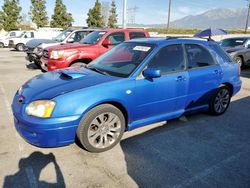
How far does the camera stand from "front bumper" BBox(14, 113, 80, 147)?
3311 mm

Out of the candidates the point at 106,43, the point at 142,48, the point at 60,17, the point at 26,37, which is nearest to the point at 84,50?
the point at 106,43

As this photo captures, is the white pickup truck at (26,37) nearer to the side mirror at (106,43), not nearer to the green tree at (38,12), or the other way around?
the side mirror at (106,43)

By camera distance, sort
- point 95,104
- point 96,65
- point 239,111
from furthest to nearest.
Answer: point 239,111
point 96,65
point 95,104

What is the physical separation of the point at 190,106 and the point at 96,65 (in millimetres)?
1887

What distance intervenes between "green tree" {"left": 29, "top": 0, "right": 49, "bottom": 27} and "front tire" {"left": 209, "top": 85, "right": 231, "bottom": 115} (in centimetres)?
4111

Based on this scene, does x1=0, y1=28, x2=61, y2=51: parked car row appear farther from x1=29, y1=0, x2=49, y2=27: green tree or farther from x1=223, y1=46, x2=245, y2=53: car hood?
x1=29, y1=0, x2=49, y2=27: green tree

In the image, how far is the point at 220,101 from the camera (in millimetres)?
5492

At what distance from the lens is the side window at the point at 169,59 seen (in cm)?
430

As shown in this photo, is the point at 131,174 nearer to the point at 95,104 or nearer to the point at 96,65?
the point at 95,104

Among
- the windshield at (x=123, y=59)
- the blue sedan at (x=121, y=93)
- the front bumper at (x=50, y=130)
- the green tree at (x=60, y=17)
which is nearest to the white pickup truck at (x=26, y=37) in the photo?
the windshield at (x=123, y=59)

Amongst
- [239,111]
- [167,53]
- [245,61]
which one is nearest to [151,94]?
[167,53]

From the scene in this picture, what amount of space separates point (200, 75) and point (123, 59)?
146 centimetres

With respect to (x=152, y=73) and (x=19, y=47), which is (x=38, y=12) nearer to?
(x=19, y=47)

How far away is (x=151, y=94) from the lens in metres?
4.13
